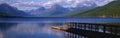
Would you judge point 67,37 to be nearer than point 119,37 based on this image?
No

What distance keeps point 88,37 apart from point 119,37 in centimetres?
1004

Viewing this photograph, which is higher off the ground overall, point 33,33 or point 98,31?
point 98,31

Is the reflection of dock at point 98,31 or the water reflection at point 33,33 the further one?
the water reflection at point 33,33

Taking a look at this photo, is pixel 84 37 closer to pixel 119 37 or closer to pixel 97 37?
pixel 97 37

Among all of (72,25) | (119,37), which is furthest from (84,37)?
(72,25)

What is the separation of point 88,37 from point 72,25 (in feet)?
83.8

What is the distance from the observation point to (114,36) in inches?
1172

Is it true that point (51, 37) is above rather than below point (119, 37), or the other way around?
below

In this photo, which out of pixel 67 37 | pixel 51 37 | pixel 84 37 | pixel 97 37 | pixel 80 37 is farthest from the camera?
pixel 51 37

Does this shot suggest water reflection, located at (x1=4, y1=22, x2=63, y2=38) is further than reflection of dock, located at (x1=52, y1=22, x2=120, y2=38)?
Yes

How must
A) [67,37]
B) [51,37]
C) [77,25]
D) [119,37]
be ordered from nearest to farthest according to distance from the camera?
[119,37] → [67,37] → [51,37] → [77,25]

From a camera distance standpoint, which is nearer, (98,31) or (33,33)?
(98,31)

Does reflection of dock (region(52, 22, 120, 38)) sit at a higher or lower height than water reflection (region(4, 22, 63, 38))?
higher

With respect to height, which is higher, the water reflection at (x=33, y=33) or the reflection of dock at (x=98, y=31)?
the reflection of dock at (x=98, y=31)
